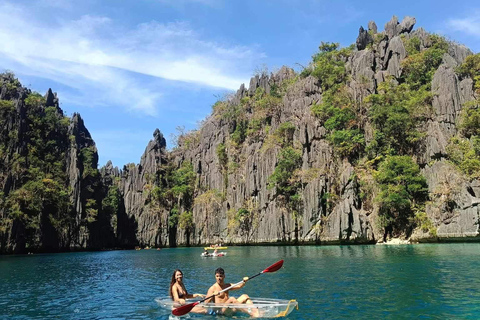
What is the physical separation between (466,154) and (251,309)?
4719 centimetres

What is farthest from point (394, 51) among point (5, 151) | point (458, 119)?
point (5, 151)

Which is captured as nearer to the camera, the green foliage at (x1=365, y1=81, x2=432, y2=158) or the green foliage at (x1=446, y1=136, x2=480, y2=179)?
the green foliage at (x1=446, y1=136, x2=480, y2=179)

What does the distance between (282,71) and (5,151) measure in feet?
195

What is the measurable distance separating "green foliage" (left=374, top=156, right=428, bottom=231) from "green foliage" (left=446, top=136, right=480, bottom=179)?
4670mm

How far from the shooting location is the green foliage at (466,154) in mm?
48188

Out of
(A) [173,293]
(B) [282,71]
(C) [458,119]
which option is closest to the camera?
(A) [173,293]

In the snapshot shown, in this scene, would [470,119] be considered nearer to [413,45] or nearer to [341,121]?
[341,121]

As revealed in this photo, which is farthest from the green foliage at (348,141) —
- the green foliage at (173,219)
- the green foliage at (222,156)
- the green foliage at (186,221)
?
the green foliage at (173,219)

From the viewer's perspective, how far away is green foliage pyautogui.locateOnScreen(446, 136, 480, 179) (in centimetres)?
4819

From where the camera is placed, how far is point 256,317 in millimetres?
12523

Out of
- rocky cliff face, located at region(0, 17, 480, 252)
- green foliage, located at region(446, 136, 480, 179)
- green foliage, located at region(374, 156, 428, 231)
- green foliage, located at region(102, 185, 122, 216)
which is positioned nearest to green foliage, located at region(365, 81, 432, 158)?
rocky cliff face, located at region(0, 17, 480, 252)

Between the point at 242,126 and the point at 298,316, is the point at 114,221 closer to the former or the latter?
the point at 242,126

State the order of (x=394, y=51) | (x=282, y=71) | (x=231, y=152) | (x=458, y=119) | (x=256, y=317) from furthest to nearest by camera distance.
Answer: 1. (x=282, y=71)
2. (x=231, y=152)
3. (x=394, y=51)
4. (x=458, y=119)
5. (x=256, y=317)

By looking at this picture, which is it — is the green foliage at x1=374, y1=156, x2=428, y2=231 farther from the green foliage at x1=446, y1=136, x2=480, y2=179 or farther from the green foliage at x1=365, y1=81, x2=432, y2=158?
the green foliage at x1=365, y1=81, x2=432, y2=158
